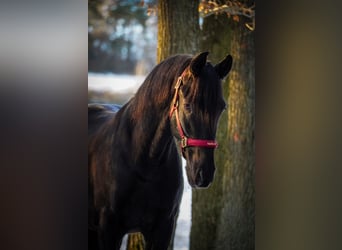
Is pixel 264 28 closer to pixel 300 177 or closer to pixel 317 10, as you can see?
pixel 317 10

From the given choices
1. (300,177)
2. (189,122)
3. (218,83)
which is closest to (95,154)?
(189,122)

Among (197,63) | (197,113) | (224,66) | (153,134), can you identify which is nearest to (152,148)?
(153,134)

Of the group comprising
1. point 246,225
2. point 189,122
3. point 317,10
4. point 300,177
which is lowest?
point 246,225

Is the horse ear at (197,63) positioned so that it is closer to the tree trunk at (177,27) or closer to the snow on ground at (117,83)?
the tree trunk at (177,27)

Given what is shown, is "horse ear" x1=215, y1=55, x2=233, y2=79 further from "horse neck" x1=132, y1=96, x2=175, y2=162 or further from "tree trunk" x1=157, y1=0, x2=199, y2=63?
"horse neck" x1=132, y1=96, x2=175, y2=162

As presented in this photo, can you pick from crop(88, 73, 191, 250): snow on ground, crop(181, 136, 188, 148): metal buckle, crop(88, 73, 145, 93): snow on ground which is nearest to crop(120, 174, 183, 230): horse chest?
crop(88, 73, 191, 250): snow on ground

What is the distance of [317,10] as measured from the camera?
161 inches

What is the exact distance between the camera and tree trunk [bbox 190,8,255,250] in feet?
13.2

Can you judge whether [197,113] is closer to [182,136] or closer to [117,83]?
[182,136]

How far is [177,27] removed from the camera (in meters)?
3.93

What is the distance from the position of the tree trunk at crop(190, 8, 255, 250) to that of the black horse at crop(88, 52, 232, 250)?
0.67ft

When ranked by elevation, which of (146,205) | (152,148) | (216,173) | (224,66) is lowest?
(146,205)

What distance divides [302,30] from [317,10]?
0.20m

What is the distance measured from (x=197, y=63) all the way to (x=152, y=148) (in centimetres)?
64
